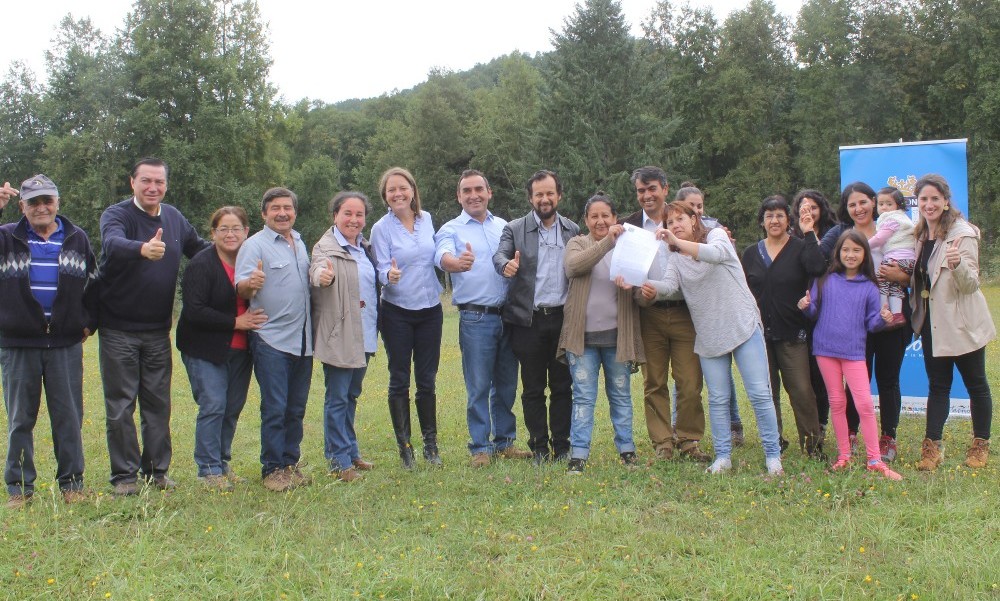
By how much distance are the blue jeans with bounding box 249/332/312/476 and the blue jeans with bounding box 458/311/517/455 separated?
133 cm

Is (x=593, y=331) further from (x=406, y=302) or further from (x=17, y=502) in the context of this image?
(x=17, y=502)

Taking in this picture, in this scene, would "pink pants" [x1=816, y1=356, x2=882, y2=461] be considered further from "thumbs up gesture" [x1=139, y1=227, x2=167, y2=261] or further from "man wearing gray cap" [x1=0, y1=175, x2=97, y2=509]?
"man wearing gray cap" [x1=0, y1=175, x2=97, y2=509]

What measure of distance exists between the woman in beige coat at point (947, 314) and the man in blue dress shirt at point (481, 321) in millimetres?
3255

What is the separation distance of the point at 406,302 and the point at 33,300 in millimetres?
2604

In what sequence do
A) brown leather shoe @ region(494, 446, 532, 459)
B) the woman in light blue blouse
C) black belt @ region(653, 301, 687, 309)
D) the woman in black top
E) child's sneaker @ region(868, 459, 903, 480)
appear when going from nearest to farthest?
child's sneaker @ region(868, 459, 903, 480) < the woman in black top < black belt @ region(653, 301, 687, 309) < the woman in light blue blouse < brown leather shoe @ region(494, 446, 532, 459)

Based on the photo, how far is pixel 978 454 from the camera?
235 inches

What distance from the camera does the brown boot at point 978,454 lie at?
593 centimetres

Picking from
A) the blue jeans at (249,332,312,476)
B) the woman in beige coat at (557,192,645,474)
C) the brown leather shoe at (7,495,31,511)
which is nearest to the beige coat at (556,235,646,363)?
the woman in beige coat at (557,192,645,474)

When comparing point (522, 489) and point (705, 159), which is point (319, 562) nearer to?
point (522, 489)

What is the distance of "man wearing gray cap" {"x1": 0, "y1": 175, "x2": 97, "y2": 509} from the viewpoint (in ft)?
16.8

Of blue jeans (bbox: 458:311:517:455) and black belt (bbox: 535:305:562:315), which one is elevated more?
black belt (bbox: 535:305:562:315)

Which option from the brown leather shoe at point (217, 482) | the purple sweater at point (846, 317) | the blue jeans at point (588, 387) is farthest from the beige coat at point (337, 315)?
the purple sweater at point (846, 317)

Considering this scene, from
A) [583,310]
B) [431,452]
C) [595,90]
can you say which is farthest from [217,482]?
[595,90]

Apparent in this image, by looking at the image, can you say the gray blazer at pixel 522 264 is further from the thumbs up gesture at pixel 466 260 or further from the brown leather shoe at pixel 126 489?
the brown leather shoe at pixel 126 489
